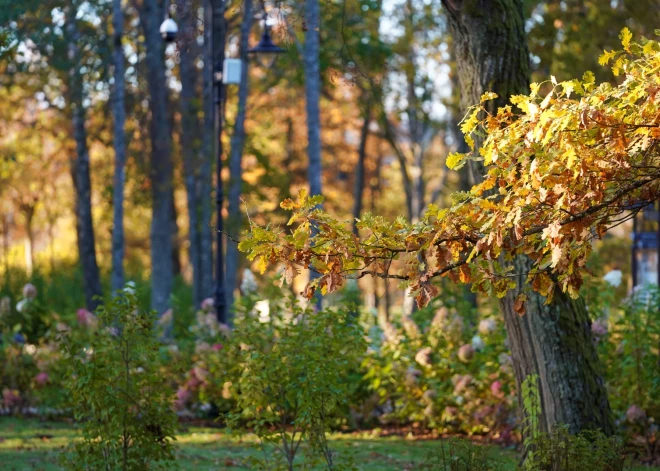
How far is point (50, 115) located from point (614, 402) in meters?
24.1

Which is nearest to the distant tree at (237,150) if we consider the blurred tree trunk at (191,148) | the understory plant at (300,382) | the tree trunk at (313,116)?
the blurred tree trunk at (191,148)

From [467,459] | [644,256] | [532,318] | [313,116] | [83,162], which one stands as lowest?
[467,459]

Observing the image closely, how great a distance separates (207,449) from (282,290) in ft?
7.24

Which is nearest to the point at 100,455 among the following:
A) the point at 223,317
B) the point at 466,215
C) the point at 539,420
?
the point at 539,420

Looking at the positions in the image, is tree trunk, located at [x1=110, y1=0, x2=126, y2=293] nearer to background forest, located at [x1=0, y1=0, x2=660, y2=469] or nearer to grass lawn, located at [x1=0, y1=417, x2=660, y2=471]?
background forest, located at [x1=0, y1=0, x2=660, y2=469]

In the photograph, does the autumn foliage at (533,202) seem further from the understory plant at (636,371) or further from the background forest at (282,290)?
the understory plant at (636,371)

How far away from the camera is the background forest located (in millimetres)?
6766

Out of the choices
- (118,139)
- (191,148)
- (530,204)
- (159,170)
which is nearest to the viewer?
(530,204)

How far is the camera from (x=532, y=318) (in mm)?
6926

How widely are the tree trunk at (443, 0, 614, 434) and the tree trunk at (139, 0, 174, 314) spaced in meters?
12.7

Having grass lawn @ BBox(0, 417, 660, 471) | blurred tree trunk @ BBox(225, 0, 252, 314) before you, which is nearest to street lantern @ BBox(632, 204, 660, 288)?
blurred tree trunk @ BBox(225, 0, 252, 314)

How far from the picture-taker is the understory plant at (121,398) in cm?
644

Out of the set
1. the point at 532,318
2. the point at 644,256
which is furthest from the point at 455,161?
the point at 644,256

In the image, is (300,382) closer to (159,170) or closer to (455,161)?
(455,161)
